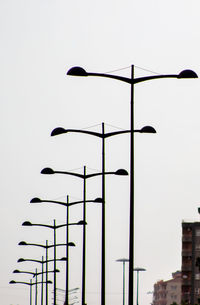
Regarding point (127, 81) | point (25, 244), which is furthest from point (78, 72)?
point (25, 244)

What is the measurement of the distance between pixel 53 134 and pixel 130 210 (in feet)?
37.7

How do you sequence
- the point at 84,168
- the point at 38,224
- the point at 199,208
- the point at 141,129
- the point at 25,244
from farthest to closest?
the point at 199,208 → the point at 25,244 → the point at 38,224 → the point at 84,168 → the point at 141,129

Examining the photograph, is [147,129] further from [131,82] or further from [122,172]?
[122,172]

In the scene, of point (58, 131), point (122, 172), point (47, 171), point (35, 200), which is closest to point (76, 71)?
point (58, 131)

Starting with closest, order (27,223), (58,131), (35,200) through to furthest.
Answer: (58,131), (35,200), (27,223)

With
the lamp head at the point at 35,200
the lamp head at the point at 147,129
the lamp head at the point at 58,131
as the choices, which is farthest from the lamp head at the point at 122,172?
the lamp head at the point at 35,200

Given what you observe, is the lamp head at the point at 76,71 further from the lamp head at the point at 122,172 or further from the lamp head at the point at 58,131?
the lamp head at the point at 122,172

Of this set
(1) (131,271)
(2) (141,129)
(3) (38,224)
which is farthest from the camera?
(3) (38,224)

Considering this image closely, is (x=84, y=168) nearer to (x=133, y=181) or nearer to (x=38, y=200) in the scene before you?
(x=38, y=200)

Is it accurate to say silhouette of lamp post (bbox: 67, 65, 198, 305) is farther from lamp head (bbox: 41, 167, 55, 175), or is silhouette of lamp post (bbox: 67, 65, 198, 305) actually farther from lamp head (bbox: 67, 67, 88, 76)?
lamp head (bbox: 41, 167, 55, 175)

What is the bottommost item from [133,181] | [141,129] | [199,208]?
[133,181]

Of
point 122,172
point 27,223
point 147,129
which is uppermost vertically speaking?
point 27,223

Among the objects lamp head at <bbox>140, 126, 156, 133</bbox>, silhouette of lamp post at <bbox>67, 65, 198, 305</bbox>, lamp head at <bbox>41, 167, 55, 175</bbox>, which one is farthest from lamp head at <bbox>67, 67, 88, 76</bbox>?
lamp head at <bbox>41, 167, 55, 175</bbox>

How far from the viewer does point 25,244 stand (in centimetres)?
9631
